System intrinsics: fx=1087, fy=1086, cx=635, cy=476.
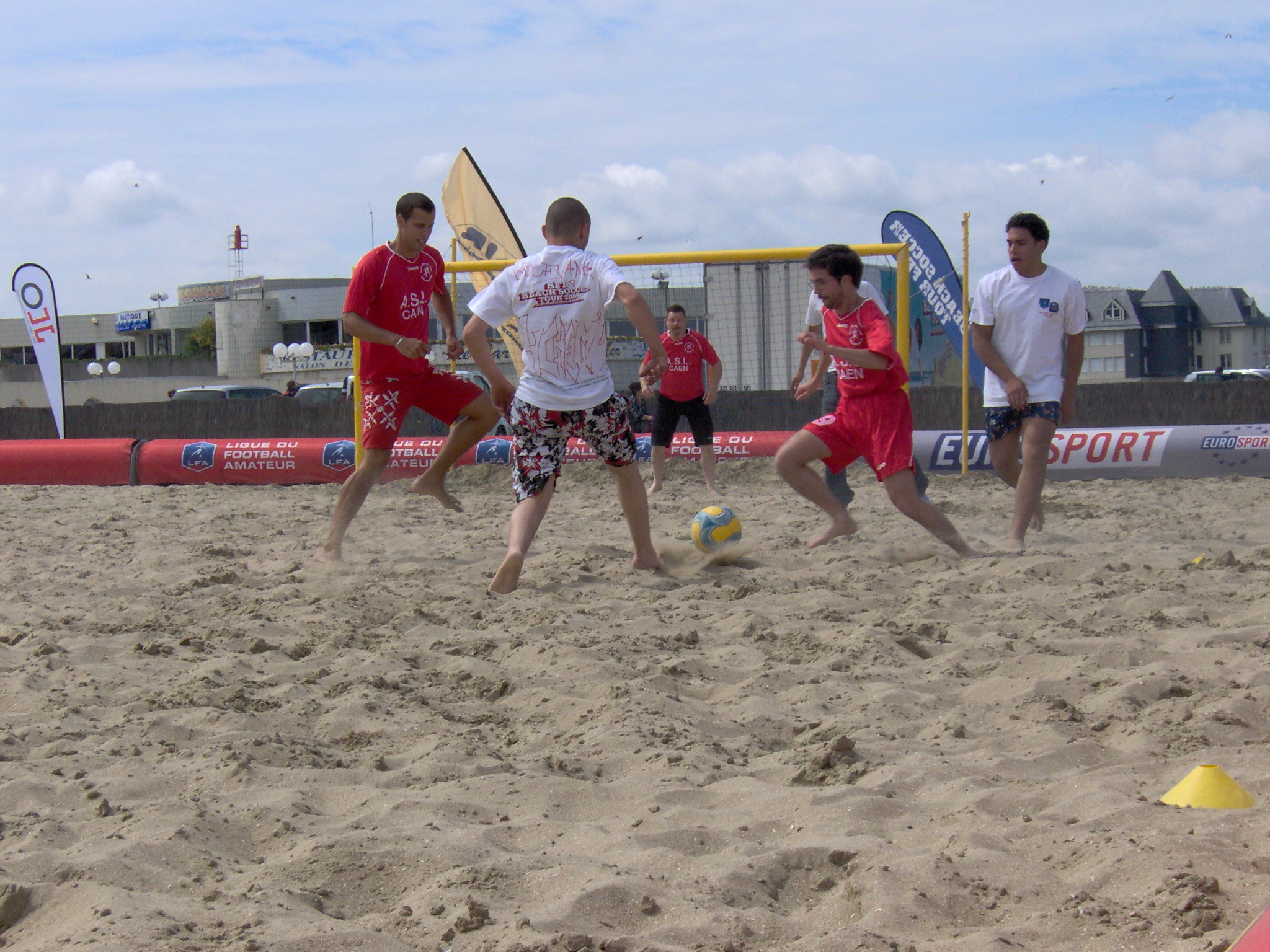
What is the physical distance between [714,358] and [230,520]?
12.3 ft

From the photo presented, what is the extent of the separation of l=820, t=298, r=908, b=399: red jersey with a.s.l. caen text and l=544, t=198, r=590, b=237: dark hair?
1.20m

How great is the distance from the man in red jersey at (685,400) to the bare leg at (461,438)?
10.3ft

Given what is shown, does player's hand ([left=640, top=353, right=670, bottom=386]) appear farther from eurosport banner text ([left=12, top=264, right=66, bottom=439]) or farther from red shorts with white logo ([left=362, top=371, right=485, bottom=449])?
eurosport banner text ([left=12, top=264, right=66, bottom=439])

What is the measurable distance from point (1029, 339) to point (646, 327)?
2.02 metres

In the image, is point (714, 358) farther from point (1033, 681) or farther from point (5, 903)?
point (5, 903)

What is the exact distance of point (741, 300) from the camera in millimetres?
10680

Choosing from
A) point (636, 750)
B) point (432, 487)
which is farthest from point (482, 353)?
point (636, 750)

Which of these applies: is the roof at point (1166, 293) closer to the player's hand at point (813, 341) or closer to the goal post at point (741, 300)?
the goal post at point (741, 300)

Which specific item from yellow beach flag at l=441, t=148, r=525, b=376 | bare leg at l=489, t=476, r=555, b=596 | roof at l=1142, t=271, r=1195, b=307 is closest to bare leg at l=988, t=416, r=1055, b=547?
bare leg at l=489, t=476, r=555, b=596

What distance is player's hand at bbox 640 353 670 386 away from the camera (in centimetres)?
420

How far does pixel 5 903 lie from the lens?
1809mm

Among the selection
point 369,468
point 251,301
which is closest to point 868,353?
point 369,468

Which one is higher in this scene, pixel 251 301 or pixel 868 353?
pixel 251 301

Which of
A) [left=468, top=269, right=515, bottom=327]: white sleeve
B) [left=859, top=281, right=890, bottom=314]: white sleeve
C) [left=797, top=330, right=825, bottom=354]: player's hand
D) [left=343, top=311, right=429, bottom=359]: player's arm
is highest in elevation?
[left=859, top=281, right=890, bottom=314]: white sleeve
